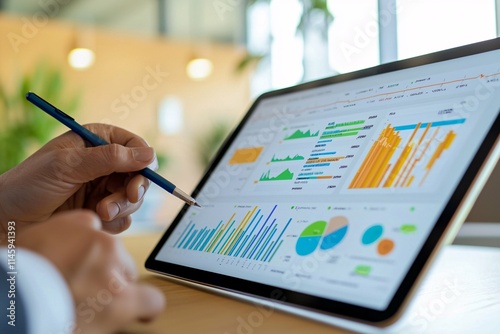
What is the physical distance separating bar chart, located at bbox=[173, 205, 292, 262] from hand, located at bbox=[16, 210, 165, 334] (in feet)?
0.60

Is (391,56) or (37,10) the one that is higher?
(391,56)

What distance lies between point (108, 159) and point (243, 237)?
210mm

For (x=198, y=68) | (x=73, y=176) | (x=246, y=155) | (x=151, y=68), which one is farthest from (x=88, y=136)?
(x=198, y=68)

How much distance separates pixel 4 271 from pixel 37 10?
527 centimetres

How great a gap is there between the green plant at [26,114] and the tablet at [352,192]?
12.5ft

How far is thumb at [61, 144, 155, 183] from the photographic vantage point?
0.64m

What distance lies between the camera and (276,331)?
388 millimetres

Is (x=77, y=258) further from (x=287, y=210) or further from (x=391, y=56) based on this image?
(x=391, y=56)

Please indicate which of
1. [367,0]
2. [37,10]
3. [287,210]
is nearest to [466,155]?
[287,210]

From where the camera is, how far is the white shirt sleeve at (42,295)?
257 mm

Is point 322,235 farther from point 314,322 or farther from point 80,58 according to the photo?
point 80,58

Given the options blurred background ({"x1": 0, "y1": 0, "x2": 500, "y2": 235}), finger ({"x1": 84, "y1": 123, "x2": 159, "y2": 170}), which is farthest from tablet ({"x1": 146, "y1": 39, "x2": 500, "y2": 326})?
blurred background ({"x1": 0, "y1": 0, "x2": 500, "y2": 235})

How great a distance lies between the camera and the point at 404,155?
0.45 metres

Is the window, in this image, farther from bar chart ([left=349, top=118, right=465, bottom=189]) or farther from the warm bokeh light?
the warm bokeh light
